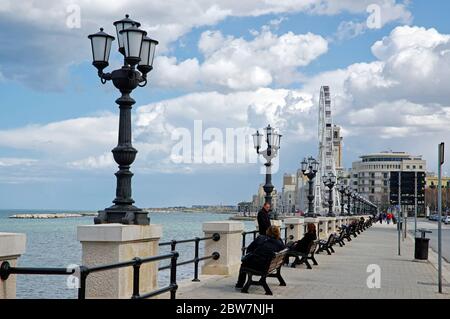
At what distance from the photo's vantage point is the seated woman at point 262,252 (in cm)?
1296

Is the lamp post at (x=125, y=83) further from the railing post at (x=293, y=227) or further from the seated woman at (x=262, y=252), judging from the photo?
the railing post at (x=293, y=227)

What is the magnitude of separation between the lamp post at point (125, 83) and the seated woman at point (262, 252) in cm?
275

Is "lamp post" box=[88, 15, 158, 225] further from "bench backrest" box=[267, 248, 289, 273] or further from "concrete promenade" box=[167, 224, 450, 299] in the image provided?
"bench backrest" box=[267, 248, 289, 273]

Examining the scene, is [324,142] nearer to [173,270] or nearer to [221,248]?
[221,248]

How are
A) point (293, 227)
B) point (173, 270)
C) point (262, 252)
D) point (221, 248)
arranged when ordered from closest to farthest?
point (173, 270) < point (262, 252) < point (221, 248) < point (293, 227)

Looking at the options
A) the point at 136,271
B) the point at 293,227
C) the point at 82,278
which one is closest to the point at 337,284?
the point at 136,271

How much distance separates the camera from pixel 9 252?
6.55 m

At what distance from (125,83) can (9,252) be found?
5.21 metres

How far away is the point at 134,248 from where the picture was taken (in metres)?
10.3

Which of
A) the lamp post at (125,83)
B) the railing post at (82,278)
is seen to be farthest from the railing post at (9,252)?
the lamp post at (125,83)
